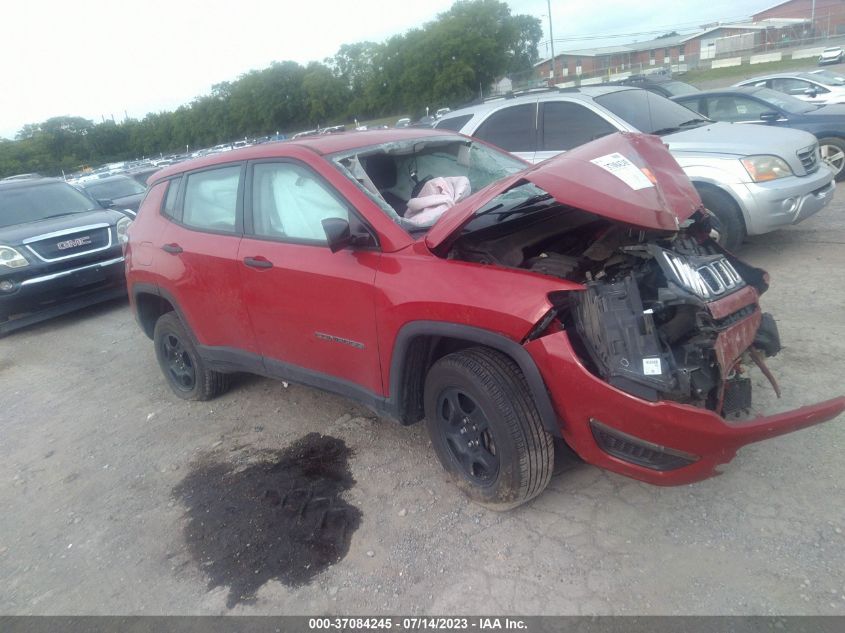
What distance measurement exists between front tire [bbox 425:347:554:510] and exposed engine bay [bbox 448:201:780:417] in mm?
343

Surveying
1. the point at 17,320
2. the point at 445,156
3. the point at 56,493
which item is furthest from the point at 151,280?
the point at 17,320

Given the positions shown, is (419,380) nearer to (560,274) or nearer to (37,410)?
(560,274)

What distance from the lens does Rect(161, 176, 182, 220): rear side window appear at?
4547mm

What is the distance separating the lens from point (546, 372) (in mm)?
2527

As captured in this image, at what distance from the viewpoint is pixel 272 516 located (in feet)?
10.8

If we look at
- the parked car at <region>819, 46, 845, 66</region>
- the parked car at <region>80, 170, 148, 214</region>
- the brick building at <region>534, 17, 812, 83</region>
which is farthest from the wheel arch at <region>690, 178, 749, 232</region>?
the brick building at <region>534, 17, 812, 83</region>

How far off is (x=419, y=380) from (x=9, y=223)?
7334mm

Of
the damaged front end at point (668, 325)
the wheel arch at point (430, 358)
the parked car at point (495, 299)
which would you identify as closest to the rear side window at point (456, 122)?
the parked car at point (495, 299)

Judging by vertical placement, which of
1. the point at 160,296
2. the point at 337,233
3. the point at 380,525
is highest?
the point at 337,233

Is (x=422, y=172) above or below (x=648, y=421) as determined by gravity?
above

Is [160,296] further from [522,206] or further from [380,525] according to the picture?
[522,206]

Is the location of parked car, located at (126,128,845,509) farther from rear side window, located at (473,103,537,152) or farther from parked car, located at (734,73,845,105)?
parked car, located at (734,73,845,105)

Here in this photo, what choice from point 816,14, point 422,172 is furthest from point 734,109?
point 816,14

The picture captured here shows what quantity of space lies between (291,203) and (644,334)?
2.18m
